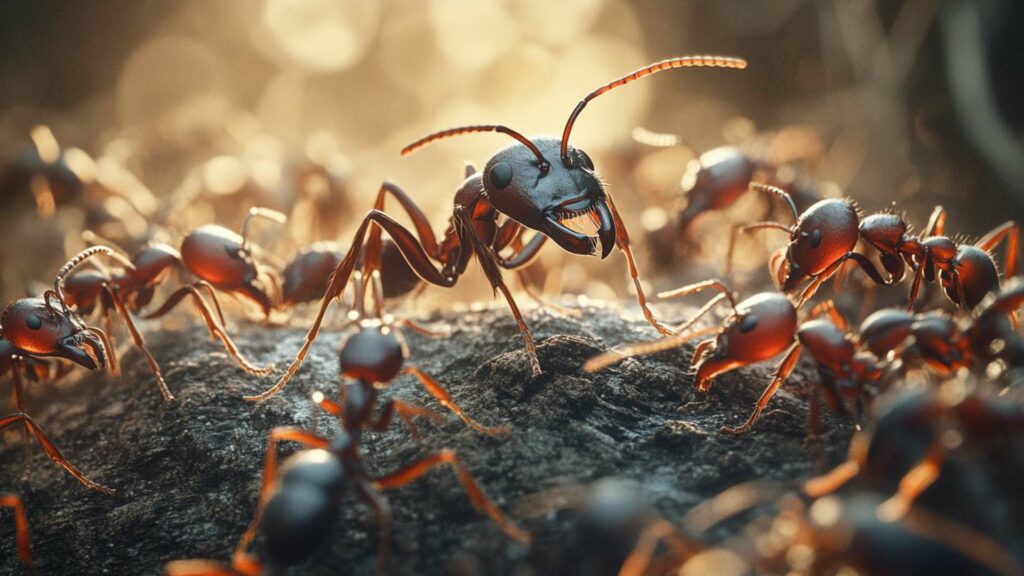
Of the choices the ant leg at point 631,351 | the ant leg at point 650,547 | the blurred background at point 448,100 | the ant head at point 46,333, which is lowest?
the ant leg at point 650,547

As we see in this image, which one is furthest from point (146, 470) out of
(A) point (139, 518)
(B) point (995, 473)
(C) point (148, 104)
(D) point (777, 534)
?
(C) point (148, 104)

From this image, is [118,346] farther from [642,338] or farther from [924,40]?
[924,40]

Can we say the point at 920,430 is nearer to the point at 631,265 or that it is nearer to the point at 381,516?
the point at 381,516

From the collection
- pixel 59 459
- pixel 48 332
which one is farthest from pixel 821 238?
pixel 48 332

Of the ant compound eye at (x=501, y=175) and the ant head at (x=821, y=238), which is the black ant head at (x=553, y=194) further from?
the ant head at (x=821, y=238)

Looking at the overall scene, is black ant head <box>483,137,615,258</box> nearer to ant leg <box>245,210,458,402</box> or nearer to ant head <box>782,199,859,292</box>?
ant leg <box>245,210,458,402</box>

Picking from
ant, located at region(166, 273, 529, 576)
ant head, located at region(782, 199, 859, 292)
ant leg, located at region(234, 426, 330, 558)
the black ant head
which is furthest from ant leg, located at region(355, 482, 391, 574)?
ant head, located at region(782, 199, 859, 292)

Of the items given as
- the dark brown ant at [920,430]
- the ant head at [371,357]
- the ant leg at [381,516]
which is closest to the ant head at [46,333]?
the ant head at [371,357]
